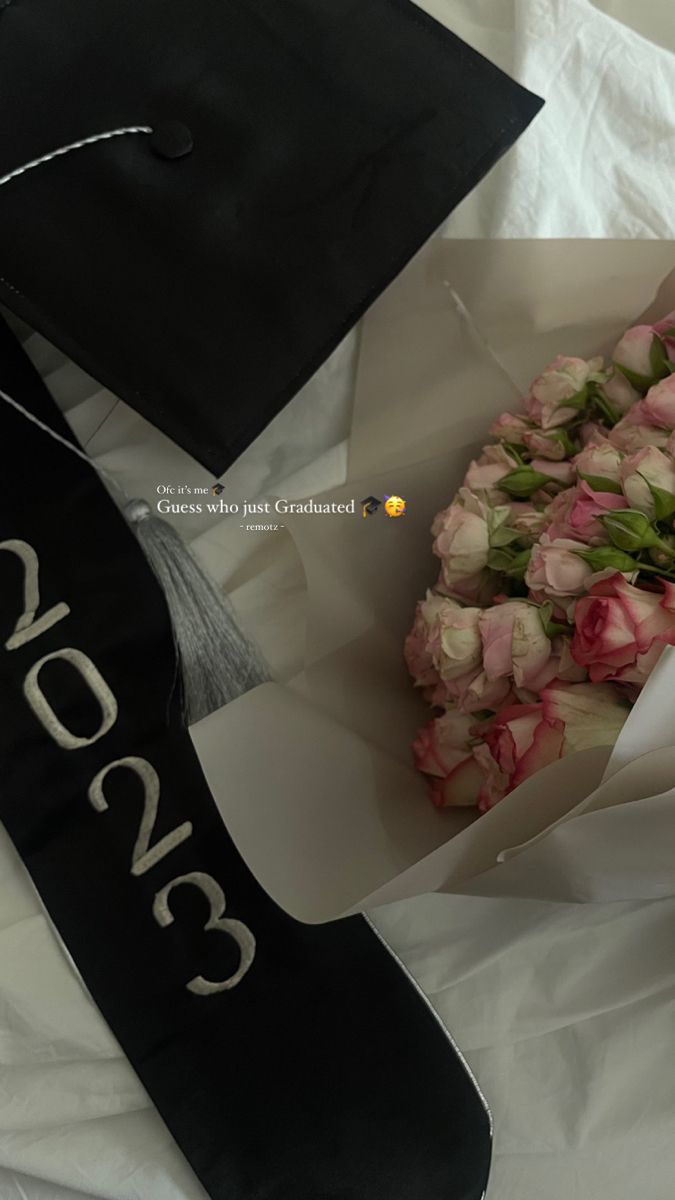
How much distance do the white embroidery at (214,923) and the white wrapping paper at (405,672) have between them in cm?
12

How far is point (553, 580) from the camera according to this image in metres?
0.42

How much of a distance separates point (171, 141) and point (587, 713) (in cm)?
44

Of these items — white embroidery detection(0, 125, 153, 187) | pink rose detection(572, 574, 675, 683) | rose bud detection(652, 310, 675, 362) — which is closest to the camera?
pink rose detection(572, 574, 675, 683)

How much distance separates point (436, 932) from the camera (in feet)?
1.93

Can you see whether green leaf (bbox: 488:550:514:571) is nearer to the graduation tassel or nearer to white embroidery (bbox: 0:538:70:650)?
the graduation tassel

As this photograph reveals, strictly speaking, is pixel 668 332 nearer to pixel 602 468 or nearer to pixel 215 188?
pixel 602 468

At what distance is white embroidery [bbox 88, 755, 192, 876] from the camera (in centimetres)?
61

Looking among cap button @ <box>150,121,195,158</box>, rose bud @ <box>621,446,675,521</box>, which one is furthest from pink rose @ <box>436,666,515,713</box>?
cap button @ <box>150,121,195,158</box>

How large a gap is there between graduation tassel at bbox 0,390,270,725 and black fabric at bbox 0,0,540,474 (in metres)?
0.08

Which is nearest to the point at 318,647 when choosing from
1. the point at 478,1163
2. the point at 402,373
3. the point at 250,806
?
the point at 250,806

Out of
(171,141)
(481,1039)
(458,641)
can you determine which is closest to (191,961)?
(481,1039)

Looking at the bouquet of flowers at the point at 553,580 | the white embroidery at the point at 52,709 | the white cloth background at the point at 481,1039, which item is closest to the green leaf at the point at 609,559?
the bouquet of flowers at the point at 553,580

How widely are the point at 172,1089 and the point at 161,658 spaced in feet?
0.86

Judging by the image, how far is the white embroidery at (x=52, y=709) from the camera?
0.64 meters
